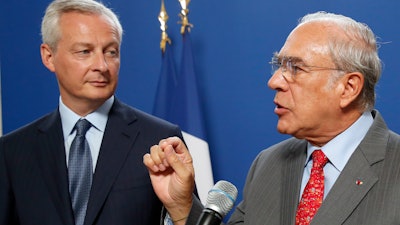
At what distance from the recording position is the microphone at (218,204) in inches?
53.2

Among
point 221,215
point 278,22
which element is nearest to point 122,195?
point 221,215

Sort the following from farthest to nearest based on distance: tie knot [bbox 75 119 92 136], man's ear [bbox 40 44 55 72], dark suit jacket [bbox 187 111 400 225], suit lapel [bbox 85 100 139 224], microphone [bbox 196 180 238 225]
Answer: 1. man's ear [bbox 40 44 55 72]
2. tie knot [bbox 75 119 92 136]
3. suit lapel [bbox 85 100 139 224]
4. dark suit jacket [bbox 187 111 400 225]
5. microphone [bbox 196 180 238 225]

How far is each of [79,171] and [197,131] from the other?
4.73 feet

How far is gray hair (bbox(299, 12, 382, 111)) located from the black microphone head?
1.94 feet

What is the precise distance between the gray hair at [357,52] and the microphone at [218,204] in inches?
23.3

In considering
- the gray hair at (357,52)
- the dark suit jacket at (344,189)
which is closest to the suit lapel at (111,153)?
the dark suit jacket at (344,189)

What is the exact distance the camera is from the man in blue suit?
214cm

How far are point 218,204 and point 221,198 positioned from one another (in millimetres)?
33

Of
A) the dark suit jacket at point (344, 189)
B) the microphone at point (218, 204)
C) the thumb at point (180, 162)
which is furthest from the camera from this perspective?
the thumb at point (180, 162)

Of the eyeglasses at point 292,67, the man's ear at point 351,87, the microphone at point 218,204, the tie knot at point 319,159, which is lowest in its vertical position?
the microphone at point 218,204

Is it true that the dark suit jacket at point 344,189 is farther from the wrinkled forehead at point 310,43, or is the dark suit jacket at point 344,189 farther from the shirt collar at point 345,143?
the wrinkled forehead at point 310,43

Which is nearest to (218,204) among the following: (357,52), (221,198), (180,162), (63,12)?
(221,198)

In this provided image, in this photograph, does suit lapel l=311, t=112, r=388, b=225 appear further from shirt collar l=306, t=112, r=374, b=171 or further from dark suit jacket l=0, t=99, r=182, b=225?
dark suit jacket l=0, t=99, r=182, b=225

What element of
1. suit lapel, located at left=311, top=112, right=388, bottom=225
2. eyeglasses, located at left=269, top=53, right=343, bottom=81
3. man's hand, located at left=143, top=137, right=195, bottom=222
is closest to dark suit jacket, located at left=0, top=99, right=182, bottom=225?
man's hand, located at left=143, top=137, right=195, bottom=222
